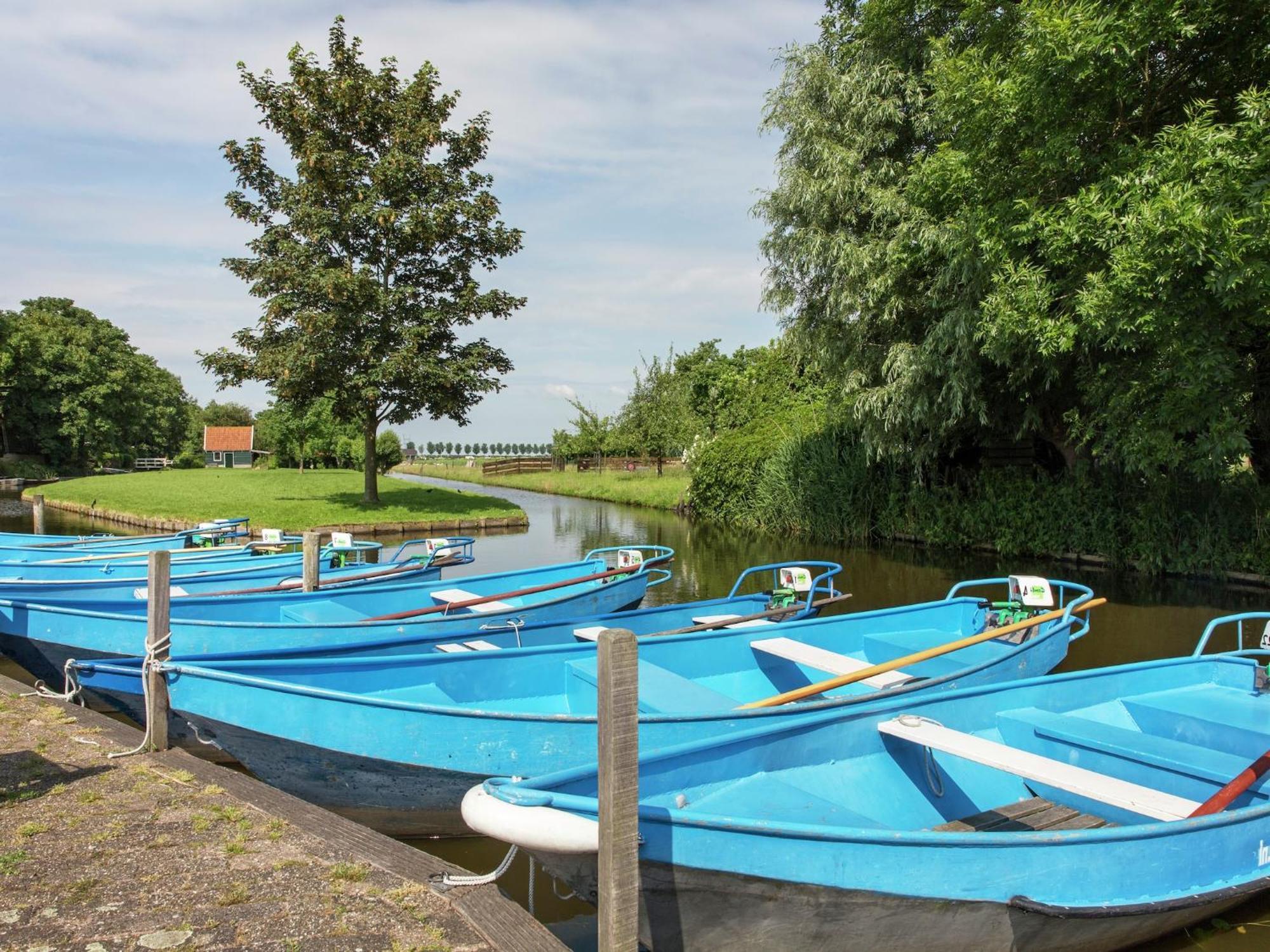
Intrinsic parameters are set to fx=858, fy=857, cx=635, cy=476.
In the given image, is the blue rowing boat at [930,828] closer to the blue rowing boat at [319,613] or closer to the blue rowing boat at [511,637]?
the blue rowing boat at [511,637]

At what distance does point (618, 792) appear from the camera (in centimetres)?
299

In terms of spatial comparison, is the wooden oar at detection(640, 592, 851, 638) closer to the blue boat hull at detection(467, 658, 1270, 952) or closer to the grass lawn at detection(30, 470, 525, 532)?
the blue boat hull at detection(467, 658, 1270, 952)

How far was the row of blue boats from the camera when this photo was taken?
332 cm

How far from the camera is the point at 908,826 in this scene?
4465mm

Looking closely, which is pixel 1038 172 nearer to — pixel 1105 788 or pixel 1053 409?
pixel 1053 409

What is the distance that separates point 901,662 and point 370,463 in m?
22.3

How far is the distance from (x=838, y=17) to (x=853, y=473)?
10.5 metres

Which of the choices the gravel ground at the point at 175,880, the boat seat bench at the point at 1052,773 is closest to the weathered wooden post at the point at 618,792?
the gravel ground at the point at 175,880

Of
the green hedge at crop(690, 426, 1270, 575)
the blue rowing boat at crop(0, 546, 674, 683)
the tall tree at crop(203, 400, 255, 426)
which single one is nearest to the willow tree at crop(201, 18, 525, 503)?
the green hedge at crop(690, 426, 1270, 575)

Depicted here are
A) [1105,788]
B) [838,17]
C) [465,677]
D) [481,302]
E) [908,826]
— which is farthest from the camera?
[481,302]

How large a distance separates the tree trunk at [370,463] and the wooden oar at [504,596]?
1660cm

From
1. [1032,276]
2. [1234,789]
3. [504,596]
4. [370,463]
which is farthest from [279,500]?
[1234,789]

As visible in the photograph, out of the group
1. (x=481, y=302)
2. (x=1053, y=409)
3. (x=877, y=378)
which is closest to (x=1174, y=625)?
(x=1053, y=409)

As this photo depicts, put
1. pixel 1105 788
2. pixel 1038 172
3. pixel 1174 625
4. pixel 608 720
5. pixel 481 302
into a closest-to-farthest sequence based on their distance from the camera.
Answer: pixel 608 720 → pixel 1105 788 → pixel 1174 625 → pixel 1038 172 → pixel 481 302
